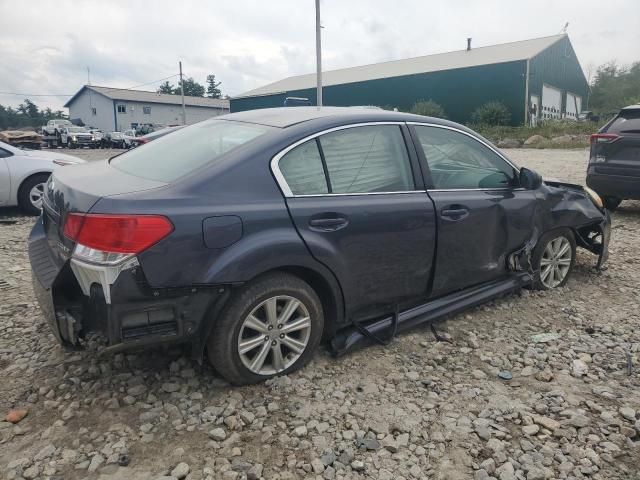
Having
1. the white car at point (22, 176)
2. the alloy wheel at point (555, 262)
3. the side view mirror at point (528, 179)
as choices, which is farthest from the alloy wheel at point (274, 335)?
the white car at point (22, 176)

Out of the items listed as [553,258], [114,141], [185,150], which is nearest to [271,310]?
[185,150]

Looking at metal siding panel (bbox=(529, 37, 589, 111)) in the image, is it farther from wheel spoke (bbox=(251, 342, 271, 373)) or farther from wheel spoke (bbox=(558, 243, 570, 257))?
wheel spoke (bbox=(251, 342, 271, 373))

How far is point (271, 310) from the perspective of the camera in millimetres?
2846

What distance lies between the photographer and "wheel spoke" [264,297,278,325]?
2.83m

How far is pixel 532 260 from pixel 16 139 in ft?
84.8

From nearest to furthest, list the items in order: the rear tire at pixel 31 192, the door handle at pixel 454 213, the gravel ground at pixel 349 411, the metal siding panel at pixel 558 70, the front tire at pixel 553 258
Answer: the gravel ground at pixel 349 411
the door handle at pixel 454 213
the front tire at pixel 553 258
the rear tire at pixel 31 192
the metal siding panel at pixel 558 70


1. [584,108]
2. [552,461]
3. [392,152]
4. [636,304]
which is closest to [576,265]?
[636,304]

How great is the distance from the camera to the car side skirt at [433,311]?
3.28 meters

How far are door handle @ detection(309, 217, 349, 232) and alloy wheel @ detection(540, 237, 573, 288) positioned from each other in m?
2.28

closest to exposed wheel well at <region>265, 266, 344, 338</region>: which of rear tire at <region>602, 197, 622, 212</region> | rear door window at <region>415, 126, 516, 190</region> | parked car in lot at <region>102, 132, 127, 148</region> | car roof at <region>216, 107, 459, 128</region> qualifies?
car roof at <region>216, 107, 459, 128</region>

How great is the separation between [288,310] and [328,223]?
1.79 ft

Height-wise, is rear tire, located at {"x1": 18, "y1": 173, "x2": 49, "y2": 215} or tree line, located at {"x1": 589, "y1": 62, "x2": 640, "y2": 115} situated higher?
tree line, located at {"x1": 589, "y1": 62, "x2": 640, "y2": 115}

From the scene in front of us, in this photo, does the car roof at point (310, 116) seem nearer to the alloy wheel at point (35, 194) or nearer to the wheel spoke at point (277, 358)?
the wheel spoke at point (277, 358)

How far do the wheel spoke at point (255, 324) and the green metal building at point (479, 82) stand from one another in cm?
3210
